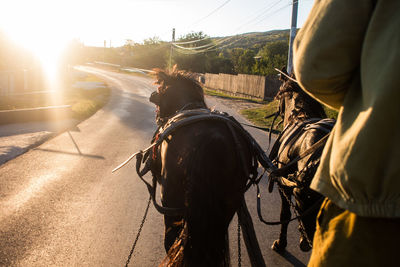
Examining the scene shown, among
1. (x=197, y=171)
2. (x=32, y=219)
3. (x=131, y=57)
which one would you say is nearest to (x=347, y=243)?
(x=197, y=171)

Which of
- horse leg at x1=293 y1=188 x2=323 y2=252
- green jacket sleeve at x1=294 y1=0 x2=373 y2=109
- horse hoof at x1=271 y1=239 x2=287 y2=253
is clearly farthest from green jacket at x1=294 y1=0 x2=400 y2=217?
horse hoof at x1=271 y1=239 x2=287 y2=253

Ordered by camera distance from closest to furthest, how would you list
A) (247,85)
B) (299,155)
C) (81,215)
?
(299,155) → (81,215) → (247,85)

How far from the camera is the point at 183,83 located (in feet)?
11.4

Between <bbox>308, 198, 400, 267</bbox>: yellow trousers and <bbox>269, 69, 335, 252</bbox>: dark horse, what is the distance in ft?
4.39

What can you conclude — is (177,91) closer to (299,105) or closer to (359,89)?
(299,105)

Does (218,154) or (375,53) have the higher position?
(375,53)

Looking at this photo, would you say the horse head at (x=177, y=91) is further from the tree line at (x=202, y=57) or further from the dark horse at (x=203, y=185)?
the tree line at (x=202, y=57)

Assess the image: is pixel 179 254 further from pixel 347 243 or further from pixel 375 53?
pixel 375 53

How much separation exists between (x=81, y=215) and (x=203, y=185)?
3093 millimetres

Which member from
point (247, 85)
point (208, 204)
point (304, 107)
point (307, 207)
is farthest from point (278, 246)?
point (247, 85)

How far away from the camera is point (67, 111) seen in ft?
47.0

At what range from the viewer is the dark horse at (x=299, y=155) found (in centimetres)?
295

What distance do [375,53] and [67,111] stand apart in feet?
48.4

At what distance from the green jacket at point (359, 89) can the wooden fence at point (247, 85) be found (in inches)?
886
